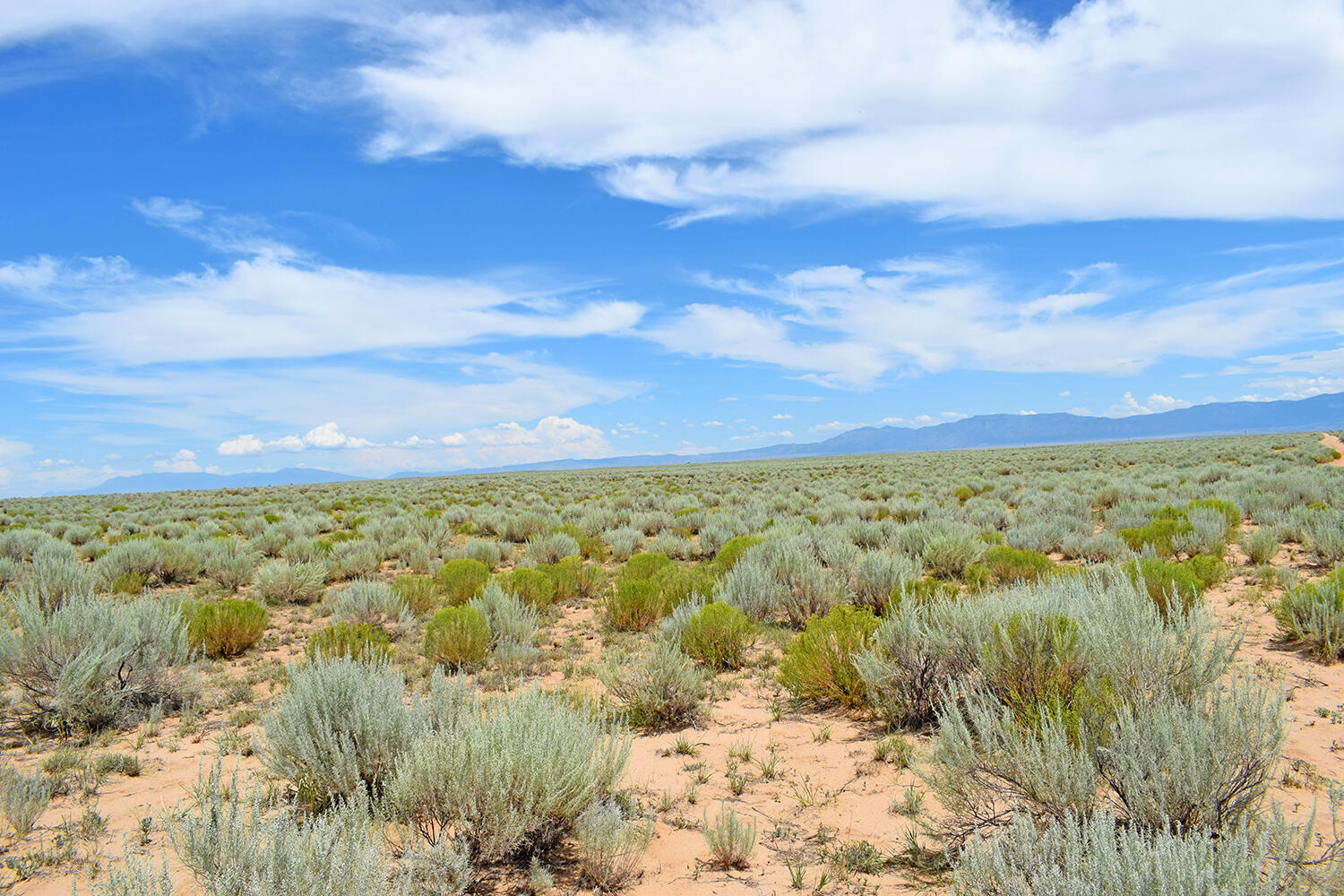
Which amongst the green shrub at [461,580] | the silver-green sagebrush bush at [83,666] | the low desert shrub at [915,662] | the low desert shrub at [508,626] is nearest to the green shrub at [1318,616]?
the low desert shrub at [915,662]

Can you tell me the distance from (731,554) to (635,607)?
101 inches

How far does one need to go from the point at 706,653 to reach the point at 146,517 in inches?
888

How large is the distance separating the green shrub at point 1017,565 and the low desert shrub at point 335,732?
780cm

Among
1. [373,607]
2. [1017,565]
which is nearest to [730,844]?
[373,607]

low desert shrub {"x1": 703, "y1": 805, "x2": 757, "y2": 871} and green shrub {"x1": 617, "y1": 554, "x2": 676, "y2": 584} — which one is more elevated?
green shrub {"x1": 617, "y1": 554, "x2": 676, "y2": 584}

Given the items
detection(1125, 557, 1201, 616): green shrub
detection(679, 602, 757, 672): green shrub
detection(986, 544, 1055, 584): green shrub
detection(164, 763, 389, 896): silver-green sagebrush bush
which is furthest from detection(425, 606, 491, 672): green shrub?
detection(986, 544, 1055, 584): green shrub

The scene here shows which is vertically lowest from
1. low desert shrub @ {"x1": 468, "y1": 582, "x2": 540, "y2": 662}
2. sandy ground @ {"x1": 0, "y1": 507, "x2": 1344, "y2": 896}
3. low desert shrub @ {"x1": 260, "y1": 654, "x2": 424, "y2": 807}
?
sandy ground @ {"x1": 0, "y1": 507, "x2": 1344, "y2": 896}

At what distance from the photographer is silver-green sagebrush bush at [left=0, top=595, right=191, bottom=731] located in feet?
16.7

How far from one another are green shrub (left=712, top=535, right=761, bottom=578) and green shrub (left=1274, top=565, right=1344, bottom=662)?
582 centimetres

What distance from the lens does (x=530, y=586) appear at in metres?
9.04

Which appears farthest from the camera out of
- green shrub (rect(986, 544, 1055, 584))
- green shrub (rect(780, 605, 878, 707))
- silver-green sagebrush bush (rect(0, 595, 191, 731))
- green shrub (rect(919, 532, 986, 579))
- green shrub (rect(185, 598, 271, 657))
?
green shrub (rect(919, 532, 986, 579))

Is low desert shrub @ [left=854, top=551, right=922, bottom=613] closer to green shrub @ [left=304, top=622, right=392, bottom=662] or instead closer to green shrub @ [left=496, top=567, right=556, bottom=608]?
green shrub @ [left=496, top=567, right=556, bottom=608]

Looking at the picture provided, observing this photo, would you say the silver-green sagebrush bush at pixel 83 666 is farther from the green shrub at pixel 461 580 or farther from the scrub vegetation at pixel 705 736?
the green shrub at pixel 461 580

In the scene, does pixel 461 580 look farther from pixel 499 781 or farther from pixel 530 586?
pixel 499 781
